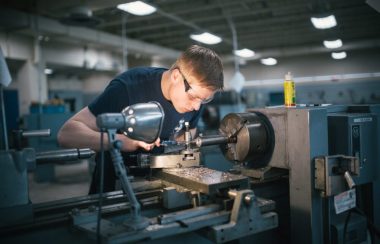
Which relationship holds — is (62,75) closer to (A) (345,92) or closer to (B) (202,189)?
(A) (345,92)

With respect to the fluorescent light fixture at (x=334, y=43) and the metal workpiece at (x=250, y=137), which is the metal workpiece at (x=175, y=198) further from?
the fluorescent light fixture at (x=334, y=43)

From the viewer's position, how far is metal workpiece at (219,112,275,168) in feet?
3.48

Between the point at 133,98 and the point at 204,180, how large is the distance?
1.79 feet

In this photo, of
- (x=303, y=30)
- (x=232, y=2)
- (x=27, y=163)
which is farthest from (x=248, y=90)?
(x=27, y=163)

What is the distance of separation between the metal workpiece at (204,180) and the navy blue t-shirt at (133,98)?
0.61 feet

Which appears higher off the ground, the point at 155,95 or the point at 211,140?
the point at 155,95

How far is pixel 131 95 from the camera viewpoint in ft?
4.01

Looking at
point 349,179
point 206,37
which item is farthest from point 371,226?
point 206,37

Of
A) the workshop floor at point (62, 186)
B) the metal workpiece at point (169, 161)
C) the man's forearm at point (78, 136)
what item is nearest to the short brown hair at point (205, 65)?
the metal workpiece at point (169, 161)

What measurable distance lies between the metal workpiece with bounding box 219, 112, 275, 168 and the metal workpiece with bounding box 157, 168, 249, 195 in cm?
18

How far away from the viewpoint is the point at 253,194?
2.53 ft

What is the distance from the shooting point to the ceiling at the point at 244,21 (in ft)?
12.8

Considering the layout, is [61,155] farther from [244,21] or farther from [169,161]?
[244,21]

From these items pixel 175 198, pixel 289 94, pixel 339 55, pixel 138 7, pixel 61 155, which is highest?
pixel 339 55
